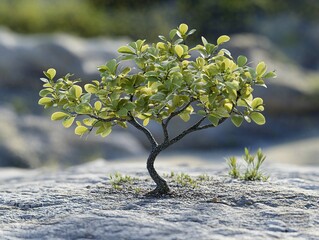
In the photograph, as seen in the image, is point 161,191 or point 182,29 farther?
point 182,29

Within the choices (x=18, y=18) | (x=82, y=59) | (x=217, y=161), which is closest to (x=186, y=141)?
(x=217, y=161)

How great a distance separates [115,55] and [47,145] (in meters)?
3.32

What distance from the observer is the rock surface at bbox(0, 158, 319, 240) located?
366cm

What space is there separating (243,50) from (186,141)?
290 cm

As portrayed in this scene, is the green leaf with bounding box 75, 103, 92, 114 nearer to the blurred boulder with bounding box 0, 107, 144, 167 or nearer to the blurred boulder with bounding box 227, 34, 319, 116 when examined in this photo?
the blurred boulder with bounding box 0, 107, 144, 167

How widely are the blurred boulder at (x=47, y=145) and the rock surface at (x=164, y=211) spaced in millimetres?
6093

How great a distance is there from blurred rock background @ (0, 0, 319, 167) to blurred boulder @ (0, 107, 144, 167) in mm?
18

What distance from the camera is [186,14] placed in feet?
62.2

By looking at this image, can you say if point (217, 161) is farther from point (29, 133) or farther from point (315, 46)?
point (315, 46)

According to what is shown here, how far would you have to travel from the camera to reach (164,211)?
4.04m

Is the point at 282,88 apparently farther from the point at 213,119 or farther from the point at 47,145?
the point at 213,119

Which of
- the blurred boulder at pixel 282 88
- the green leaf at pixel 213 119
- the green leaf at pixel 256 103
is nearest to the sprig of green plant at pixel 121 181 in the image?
the green leaf at pixel 213 119

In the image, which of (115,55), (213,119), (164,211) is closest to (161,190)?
(164,211)

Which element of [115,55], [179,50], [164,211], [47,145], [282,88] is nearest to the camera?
[164,211]
